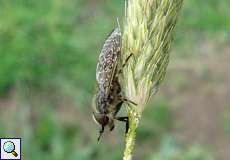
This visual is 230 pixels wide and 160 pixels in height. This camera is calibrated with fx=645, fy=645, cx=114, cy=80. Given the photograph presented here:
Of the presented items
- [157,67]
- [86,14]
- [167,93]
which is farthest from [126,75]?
[86,14]

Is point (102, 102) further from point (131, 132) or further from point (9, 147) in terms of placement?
point (131, 132)

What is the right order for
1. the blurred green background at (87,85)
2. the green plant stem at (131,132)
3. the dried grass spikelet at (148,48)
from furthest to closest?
the blurred green background at (87,85) < the dried grass spikelet at (148,48) < the green plant stem at (131,132)

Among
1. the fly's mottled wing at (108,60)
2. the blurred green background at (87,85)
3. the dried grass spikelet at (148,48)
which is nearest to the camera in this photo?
Result: the dried grass spikelet at (148,48)

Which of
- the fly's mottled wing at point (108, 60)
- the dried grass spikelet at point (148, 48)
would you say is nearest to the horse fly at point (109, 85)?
the fly's mottled wing at point (108, 60)

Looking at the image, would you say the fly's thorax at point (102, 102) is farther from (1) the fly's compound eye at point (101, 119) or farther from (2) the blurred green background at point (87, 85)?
(2) the blurred green background at point (87, 85)

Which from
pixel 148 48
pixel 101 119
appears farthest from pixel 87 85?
pixel 148 48

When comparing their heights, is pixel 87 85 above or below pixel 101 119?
above

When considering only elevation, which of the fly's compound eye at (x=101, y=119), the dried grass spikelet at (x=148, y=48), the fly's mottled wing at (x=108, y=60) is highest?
the fly's mottled wing at (x=108, y=60)
